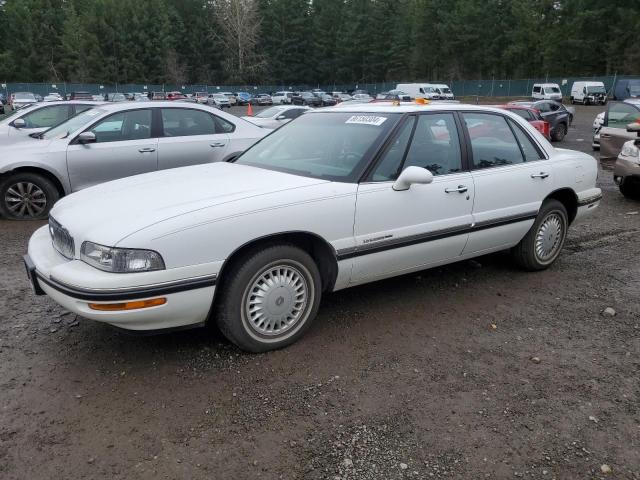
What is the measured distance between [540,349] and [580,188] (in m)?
2.33

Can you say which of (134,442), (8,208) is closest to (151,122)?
(8,208)

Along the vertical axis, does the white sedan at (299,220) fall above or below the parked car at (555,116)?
above

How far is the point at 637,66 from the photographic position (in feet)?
184

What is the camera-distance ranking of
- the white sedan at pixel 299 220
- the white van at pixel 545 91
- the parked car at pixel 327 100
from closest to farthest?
1. the white sedan at pixel 299 220
2. the white van at pixel 545 91
3. the parked car at pixel 327 100

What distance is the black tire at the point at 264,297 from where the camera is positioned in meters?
3.42

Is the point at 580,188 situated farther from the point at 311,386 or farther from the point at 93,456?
the point at 93,456

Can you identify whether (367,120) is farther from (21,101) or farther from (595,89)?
(595,89)

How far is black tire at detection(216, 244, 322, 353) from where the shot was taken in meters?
3.42

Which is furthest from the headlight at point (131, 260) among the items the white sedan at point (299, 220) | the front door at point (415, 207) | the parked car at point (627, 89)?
the parked car at point (627, 89)

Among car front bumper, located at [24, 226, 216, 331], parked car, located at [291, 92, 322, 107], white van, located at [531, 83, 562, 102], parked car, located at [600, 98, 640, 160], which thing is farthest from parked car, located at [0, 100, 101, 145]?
parked car, located at [291, 92, 322, 107]

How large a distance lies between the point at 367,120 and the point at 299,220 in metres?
1.26

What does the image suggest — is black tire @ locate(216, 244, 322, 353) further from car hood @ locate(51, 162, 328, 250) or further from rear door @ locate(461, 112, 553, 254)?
rear door @ locate(461, 112, 553, 254)

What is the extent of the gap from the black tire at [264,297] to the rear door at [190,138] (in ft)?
15.1

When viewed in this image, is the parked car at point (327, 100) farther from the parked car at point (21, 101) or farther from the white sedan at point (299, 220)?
the white sedan at point (299, 220)
